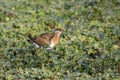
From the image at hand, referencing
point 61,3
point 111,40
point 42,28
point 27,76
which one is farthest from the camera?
point 61,3

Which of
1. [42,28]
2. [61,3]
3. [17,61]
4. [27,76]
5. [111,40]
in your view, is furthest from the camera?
[61,3]

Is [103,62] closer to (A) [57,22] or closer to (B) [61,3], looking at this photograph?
(A) [57,22]

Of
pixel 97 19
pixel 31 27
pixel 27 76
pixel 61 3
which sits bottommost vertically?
pixel 27 76

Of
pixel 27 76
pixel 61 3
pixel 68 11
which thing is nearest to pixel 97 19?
pixel 68 11

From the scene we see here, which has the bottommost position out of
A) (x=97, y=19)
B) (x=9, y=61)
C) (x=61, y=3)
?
(x=9, y=61)

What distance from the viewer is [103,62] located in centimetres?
1204

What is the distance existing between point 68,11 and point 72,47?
15.5 ft

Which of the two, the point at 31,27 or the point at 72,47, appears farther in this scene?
the point at 31,27

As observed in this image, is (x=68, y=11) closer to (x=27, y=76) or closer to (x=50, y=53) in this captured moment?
(x=50, y=53)

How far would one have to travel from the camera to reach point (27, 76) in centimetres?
1091

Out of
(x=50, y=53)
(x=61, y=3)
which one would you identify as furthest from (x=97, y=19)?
(x=50, y=53)

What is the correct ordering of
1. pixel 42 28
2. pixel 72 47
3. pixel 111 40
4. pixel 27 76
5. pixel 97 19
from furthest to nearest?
1. pixel 97 19
2. pixel 42 28
3. pixel 111 40
4. pixel 72 47
5. pixel 27 76

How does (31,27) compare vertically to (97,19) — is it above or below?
below

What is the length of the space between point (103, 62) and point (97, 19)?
5320mm
